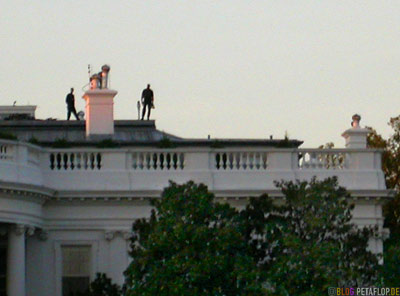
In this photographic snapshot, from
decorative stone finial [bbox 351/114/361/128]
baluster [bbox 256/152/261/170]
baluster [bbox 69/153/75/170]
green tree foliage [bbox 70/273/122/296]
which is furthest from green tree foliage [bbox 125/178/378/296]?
decorative stone finial [bbox 351/114/361/128]

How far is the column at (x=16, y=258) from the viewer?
236 ft

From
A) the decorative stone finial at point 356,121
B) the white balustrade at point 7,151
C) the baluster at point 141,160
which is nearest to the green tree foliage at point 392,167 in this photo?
the decorative stone finial at point 356,121

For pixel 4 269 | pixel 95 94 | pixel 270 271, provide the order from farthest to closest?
pixel 95 94 < pixel 4 269 < pixel 270 271

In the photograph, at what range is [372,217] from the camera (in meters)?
74.1

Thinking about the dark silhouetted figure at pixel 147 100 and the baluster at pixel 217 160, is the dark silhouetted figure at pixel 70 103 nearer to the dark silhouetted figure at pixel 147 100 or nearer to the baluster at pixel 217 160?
the dark silhouetted figure at pixel 147 100

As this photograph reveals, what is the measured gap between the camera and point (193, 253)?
2520 inches

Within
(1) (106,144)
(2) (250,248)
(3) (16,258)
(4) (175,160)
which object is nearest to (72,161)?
(1) (106,144)

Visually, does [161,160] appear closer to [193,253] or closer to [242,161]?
[242,161]

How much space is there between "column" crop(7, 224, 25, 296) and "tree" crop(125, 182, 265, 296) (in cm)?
707

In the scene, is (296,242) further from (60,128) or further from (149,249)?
(60,128)

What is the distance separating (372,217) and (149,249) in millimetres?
11523

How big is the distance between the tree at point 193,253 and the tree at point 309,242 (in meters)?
0.71

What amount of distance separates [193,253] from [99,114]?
16.4m

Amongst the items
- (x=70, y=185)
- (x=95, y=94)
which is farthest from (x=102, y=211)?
(x=95, y=94)
